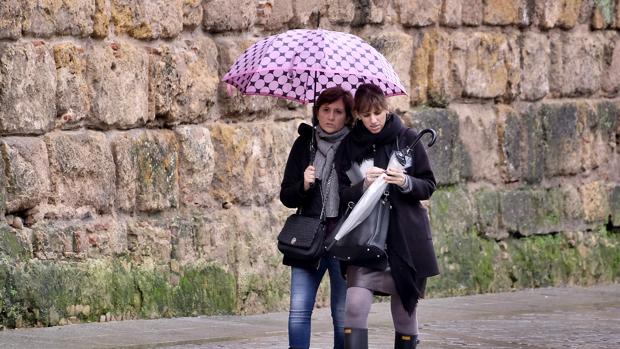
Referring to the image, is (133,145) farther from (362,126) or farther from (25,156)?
(362,126)

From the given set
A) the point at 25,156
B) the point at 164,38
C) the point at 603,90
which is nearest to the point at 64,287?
the point at 25,156

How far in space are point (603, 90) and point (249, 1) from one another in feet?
15.7

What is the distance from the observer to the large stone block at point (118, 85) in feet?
34.2

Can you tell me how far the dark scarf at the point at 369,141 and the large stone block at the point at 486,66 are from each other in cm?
489

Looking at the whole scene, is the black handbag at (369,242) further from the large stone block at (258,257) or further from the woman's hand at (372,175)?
the large stone block at (258,257)

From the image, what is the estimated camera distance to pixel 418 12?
13.2 metres

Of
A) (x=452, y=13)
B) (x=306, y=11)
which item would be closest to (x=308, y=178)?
(x=306, y=11)

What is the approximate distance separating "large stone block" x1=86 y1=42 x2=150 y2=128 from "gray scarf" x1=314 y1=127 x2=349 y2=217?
71.6 inches

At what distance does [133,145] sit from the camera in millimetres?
10719

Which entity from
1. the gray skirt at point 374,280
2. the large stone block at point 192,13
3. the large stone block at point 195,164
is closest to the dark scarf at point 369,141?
the gray skirt at point 374,280

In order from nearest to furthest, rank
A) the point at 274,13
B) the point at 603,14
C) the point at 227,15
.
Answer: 1. the point at 227,15
2. the point at 274,13
3. the point at 603,14

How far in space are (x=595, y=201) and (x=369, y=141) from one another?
6.59m

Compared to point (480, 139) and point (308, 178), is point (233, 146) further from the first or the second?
point (480, 139)

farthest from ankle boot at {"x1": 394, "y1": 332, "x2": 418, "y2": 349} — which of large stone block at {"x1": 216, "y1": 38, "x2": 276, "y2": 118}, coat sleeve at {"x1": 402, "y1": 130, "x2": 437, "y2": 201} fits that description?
large stone block at {"x1": 216, "y1": 38, "x2": 276, "y2": 118}
